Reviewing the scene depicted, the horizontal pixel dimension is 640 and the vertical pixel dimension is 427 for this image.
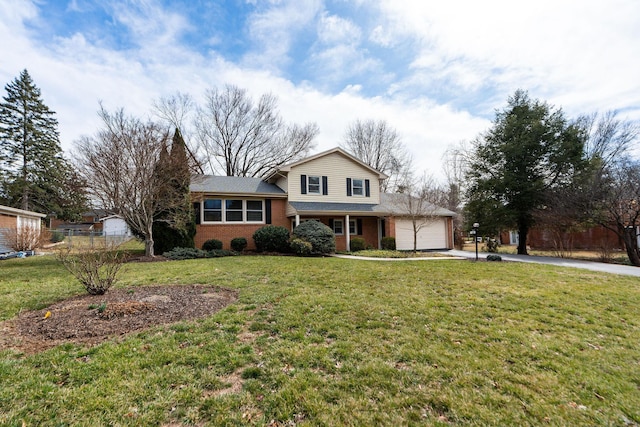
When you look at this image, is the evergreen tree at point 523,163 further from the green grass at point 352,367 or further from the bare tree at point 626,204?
the green grass at point 352,367

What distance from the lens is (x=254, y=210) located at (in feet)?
56.1

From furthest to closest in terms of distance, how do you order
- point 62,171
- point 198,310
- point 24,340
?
point 62,171, point 198,310, point 24,340

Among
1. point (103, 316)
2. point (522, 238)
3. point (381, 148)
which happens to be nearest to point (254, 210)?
point (103, 316)

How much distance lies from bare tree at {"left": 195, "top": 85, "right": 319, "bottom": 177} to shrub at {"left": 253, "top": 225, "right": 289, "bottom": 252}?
13.9 metres

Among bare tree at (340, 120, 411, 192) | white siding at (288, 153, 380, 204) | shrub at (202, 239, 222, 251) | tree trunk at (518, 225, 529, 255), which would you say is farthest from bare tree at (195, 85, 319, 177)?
tree trunk at (518, 225, 529, 255)

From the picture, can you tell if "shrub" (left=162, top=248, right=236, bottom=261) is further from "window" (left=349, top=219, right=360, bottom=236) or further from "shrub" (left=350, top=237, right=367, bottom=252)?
"window" (left=349, top=219, right=360, bottom=236)

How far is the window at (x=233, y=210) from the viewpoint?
16.1 m

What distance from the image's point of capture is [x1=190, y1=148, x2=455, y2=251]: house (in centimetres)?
1612

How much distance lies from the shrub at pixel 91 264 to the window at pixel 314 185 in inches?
491

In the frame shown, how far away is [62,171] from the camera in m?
28.0

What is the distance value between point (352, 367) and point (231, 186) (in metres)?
15.5

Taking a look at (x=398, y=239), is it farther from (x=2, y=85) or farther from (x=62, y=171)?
(x=2, y=85)

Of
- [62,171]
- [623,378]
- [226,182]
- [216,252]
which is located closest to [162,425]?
[623,378]

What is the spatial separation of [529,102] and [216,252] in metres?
21.8
